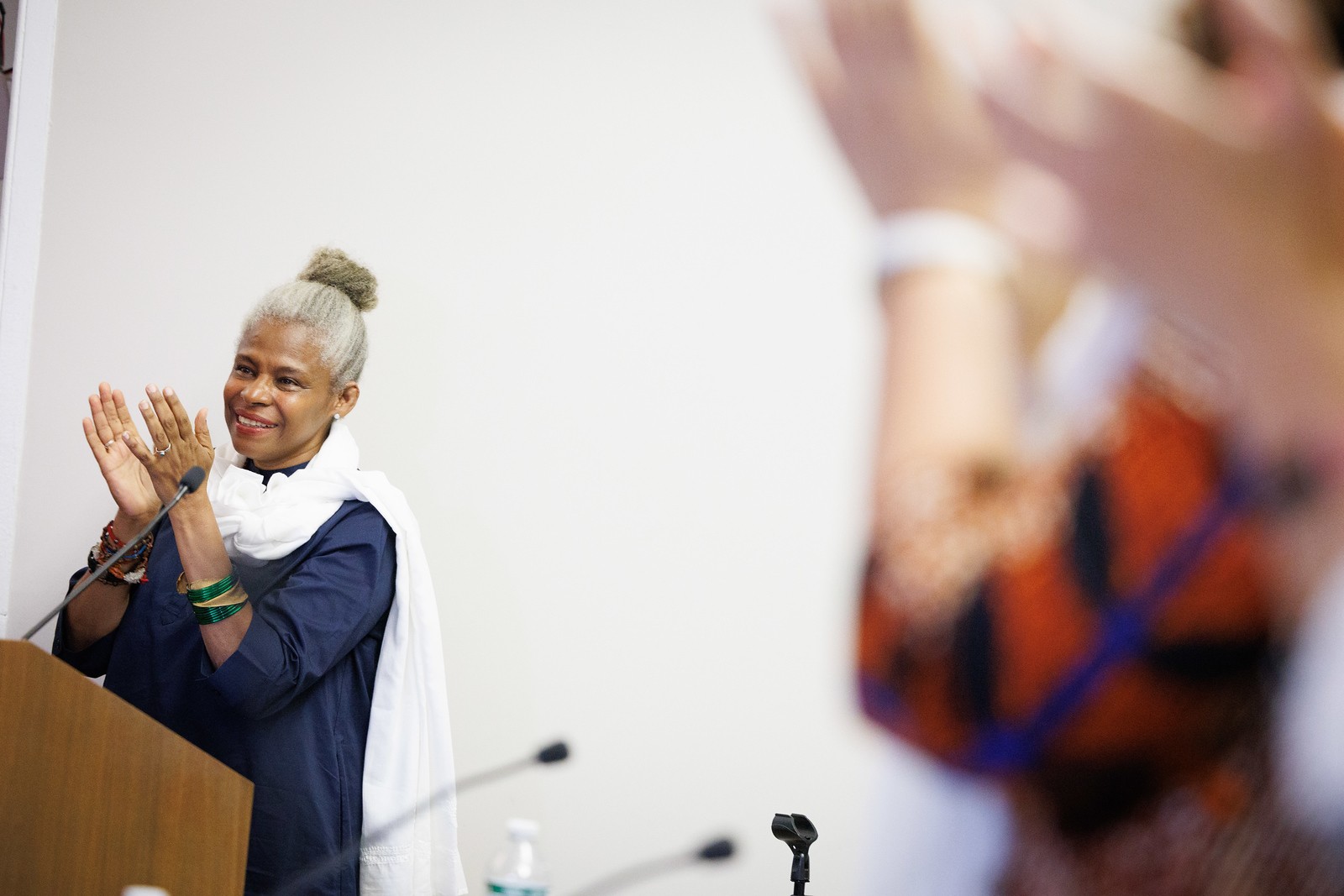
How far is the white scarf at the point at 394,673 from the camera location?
171cm

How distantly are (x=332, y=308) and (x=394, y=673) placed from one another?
618mm

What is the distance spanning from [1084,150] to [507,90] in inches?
38.8

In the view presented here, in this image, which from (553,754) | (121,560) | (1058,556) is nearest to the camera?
(553,754)

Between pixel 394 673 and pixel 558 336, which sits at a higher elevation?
pixel 558 336

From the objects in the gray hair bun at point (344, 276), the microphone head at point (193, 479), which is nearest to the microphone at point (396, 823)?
the microphone head at point (193, 479)

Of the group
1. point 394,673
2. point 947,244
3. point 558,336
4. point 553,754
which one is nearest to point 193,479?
point 394,673

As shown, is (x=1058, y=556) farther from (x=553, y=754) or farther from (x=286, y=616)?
(x=286, y=616)

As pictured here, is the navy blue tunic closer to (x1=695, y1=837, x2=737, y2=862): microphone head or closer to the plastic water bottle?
the plastic water bottle

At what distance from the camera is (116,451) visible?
5.61 ft

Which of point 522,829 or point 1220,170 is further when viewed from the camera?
point 1220,170

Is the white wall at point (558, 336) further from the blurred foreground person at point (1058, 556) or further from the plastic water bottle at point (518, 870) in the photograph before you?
the plastic water bottle at point (518, 870)

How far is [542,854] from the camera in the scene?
1910 mm

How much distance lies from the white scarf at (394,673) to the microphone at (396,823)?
0.5 inches

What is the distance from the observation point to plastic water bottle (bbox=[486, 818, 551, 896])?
123 centimetres
